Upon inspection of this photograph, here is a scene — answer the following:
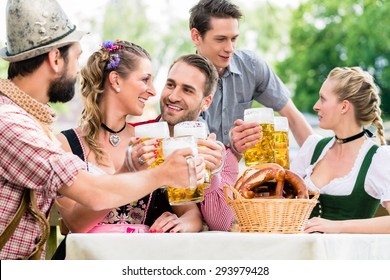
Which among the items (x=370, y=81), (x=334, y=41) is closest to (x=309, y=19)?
(x=334, y=41)

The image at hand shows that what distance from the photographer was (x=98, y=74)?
3.16 m

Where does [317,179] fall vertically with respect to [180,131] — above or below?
below

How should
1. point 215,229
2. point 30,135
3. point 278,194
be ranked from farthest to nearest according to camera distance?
point 215,229 < point 278,194 < point 30,135

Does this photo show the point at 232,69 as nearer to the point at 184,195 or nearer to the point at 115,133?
the point at 115,133

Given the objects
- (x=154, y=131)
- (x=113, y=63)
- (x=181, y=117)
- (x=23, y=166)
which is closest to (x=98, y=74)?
(x=113, y=63)

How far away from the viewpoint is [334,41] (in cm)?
2300

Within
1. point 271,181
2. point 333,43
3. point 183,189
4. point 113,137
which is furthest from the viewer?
point 333,43

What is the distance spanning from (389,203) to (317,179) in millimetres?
356

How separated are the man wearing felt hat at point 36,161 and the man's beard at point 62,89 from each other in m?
0.01

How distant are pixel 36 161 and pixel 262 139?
873mm

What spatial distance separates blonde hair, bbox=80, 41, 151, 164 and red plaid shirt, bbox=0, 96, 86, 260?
1.83ft

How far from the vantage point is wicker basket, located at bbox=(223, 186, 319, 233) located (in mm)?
2555

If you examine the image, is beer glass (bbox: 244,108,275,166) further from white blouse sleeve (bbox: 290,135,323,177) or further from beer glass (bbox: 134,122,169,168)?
white blouse sleeve (bbox: 290,135,323,177)

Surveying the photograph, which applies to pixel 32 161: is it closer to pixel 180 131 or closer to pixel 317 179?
pixel 180 131
